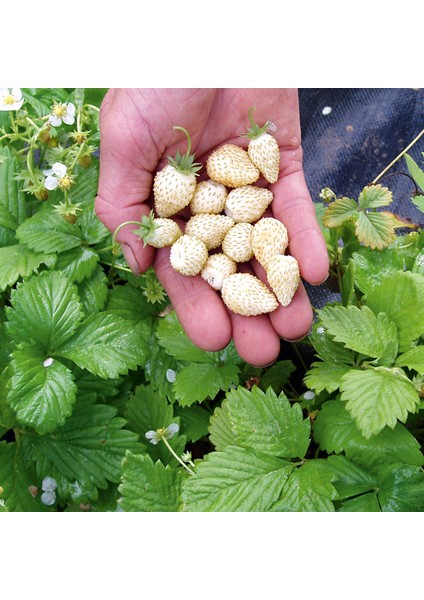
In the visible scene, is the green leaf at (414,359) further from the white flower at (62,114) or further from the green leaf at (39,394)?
the white flower at (62,114)

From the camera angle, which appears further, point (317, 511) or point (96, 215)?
point (96, 215)

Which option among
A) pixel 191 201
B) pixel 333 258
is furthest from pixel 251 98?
pixel 333 258

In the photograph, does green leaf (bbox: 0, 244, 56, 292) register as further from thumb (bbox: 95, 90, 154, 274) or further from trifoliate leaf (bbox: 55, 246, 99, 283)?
thumb (bbox: 95, 90, 154, 274)

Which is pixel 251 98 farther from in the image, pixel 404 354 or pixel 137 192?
pixel 404 354

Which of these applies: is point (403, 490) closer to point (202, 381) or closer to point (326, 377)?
→ point (326, 377)

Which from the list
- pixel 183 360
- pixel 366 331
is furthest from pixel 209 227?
pixel 366 331

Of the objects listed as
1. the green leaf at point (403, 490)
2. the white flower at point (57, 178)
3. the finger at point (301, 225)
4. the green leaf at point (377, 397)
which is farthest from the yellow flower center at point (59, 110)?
the green leaf at point (403, 490)
